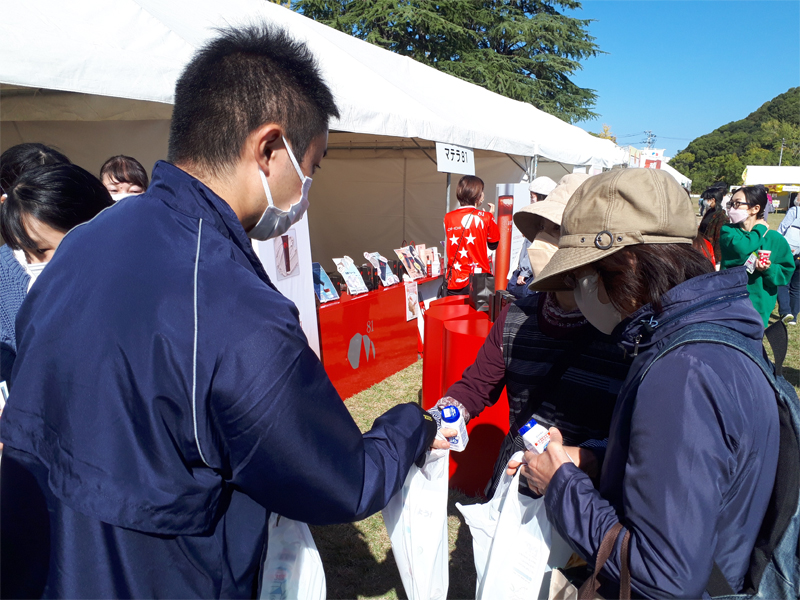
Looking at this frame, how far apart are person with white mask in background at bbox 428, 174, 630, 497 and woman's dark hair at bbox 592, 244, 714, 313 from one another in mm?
413

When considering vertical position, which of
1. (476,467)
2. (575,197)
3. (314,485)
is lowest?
(476,467)

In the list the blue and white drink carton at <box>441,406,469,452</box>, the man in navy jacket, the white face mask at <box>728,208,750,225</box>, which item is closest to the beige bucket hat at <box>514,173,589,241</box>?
the blue and white drink carton at <box>441,406,469,452</box>

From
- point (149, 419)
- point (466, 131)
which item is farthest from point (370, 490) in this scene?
point (466, 131)

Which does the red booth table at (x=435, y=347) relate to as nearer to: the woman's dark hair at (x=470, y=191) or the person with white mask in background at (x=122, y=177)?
the person with white mask in background at (x=122, y=177)

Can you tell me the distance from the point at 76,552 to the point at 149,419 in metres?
0.27

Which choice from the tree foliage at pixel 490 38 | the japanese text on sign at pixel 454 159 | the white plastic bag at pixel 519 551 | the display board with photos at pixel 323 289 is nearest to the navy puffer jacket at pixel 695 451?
the white plastic bag at pixel 519 551

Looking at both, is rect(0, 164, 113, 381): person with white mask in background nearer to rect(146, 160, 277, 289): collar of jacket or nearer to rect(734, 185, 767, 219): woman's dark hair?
rect(146, 160, 277, 289): collar of jacket

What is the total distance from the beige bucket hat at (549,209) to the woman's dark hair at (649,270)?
864 millimetres

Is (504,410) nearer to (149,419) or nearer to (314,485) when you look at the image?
(314,485)

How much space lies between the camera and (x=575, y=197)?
49.1 inches

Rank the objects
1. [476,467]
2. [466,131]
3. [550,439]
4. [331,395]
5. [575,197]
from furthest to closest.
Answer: [466,131], [476,467], [550,439], [575,197], [331,395]

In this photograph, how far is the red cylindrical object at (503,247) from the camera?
3.80 meters

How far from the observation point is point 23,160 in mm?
2193

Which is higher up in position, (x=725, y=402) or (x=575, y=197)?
(x=575, y=197)
